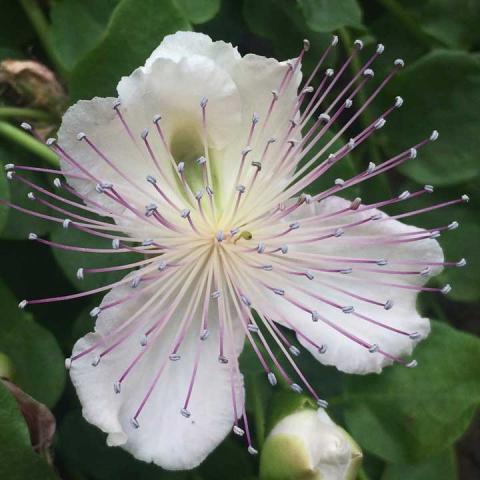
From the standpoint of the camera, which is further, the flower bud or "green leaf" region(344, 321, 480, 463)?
"green leaf" region(344, 321, 480, 463)

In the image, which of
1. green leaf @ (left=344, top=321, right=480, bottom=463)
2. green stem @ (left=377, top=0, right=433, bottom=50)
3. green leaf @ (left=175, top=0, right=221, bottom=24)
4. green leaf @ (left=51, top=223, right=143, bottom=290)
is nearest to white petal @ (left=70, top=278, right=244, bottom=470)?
green leaf @ (left=51, top=223, right=143, bottom=290)

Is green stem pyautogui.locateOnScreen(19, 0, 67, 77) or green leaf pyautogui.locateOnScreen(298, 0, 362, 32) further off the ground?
green stem pyautogui.locateOnScreen(19, 0, 67, 77)

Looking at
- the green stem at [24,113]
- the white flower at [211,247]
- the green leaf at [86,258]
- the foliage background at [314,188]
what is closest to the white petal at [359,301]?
the white flower at [211,247]

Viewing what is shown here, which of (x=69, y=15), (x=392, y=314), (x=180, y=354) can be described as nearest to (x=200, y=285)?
(x=180, y=354)

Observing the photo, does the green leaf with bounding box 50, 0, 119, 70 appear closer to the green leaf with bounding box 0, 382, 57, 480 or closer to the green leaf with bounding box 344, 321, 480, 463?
the green leaf with bounding box 0, 382, 57, 480

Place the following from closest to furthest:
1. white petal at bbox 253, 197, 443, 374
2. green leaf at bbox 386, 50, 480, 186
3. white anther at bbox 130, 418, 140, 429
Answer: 1. white anther at bbox 130, 418, 140, 429
2. white petal at bbox 253, 197, 443, 374
3. green leaf at bbox 386, 50, 480, 186

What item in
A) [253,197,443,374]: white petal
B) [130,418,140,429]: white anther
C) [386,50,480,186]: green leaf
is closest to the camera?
[130,418,140,429]: white anther

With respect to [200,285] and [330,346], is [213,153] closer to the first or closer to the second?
[200,285]

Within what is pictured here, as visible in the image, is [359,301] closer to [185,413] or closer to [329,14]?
[185,413]
